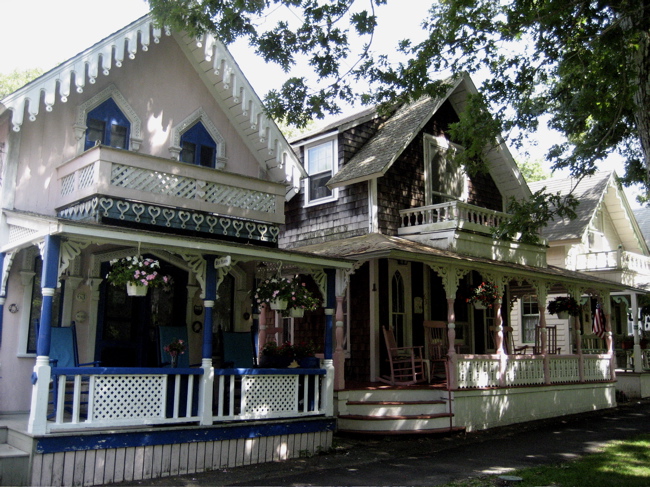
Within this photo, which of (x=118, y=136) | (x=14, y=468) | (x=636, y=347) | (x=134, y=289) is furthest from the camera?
(x=636, y=347)

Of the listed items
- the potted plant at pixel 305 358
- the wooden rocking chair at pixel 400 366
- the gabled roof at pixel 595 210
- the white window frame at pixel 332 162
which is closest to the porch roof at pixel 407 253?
the white window frame at pixel 332 162

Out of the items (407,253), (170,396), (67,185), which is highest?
(67,185)

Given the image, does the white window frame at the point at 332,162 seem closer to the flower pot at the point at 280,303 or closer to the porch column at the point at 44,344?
the flower pot at the point at 280,303

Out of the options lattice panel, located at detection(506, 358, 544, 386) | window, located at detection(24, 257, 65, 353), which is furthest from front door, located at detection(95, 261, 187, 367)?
lattice panel, located at detection(506, 358, 544, 386)

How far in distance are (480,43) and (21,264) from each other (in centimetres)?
943

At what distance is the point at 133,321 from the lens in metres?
11.9

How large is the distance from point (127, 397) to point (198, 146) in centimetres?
598

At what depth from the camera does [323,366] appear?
11688mm

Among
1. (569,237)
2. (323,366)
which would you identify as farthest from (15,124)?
(569,237)

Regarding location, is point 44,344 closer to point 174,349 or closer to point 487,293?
point 174,349

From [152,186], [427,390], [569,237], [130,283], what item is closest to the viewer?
[130,283]

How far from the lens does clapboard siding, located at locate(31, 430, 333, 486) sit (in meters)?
8.17

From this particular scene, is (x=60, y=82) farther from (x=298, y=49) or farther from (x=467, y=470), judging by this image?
(x=467, y=470)

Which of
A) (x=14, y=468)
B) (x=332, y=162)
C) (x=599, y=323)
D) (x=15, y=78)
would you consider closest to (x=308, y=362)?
(x=14, y=468)
